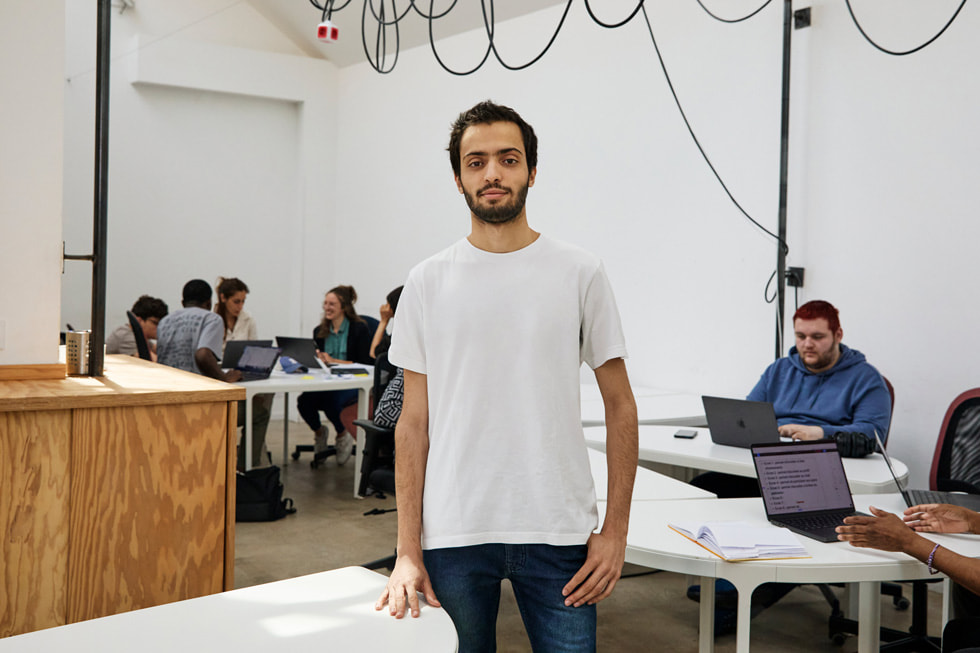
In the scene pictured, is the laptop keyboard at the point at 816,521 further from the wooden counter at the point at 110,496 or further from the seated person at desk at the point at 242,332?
the seated person at desk at the point at 242,332

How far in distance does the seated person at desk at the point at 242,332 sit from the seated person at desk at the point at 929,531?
4.09 meters

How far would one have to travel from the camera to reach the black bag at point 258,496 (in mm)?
4586

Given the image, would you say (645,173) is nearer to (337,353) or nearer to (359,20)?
(337,353)

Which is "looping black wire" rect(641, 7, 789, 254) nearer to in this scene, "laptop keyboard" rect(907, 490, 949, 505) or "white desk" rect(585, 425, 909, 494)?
"white desk" rect(585, 425, 909, 494)

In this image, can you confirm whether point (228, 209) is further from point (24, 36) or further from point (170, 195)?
point (24, 36)

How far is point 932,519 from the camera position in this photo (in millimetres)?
2158

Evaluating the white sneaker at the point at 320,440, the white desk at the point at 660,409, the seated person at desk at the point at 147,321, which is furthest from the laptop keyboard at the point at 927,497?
the seated person at desk at the point at 147,321

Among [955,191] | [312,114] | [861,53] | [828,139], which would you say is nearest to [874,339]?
[955,191]

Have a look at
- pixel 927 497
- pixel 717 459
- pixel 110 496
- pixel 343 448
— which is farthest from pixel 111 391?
pixel 343 448

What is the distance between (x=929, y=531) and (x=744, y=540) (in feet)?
1.75

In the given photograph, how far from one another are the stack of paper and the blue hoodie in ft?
4.37

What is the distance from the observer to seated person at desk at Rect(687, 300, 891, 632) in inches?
129

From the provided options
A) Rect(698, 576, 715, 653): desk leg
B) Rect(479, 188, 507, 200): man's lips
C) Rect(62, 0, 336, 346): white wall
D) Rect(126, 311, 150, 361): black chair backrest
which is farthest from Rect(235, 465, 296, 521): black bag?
Rect(479, 188, 507, 200): man's lips

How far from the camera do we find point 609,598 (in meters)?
3.44
